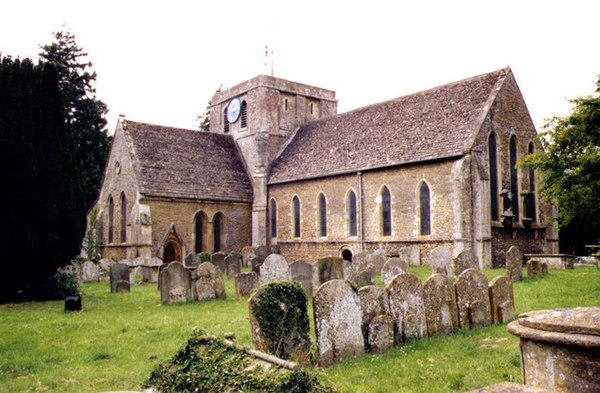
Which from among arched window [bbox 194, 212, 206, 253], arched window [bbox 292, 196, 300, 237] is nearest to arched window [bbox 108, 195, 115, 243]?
arched window [bbox 194, 212, 206, 253]

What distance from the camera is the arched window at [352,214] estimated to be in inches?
1000

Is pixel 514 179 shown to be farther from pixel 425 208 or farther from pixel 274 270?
pixel 274 270

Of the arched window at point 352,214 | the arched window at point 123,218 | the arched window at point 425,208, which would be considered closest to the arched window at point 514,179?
the arched window at point 425,208

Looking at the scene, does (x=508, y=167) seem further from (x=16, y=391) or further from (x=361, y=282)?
(x=16, y=391)

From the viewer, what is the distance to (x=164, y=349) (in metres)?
8.35

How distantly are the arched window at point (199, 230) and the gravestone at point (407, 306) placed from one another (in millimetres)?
21593

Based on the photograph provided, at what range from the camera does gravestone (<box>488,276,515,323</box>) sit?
373 inches

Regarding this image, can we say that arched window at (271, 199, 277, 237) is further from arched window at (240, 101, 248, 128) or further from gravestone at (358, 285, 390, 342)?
gravestone at (358, 285, 390, 342)

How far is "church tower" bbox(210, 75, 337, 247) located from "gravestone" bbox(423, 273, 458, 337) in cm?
2137

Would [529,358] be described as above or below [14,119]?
below

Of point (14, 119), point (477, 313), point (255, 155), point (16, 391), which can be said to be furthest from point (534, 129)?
point (16, 391)

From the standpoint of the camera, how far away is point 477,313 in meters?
9.19

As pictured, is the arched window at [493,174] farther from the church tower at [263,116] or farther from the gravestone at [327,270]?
the church tower at [263,116]

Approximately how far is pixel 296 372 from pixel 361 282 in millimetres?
8077
